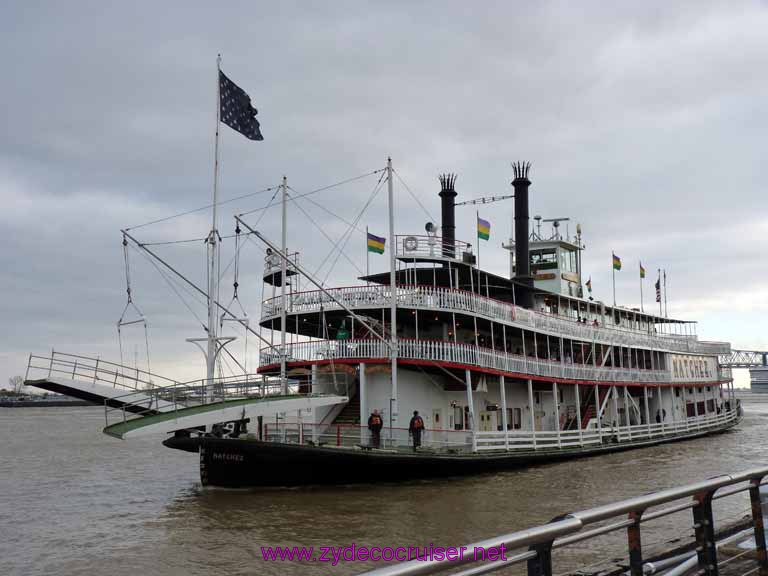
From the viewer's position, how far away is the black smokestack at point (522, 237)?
2998 centimetres

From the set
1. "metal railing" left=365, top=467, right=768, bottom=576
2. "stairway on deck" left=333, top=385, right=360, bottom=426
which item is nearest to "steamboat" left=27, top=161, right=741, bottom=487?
"stairway on deck" left=333, top=385, right=360, bottom=426

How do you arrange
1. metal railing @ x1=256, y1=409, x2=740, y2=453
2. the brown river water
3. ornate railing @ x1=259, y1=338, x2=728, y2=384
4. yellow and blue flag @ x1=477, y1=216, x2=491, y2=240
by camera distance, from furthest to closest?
yellow and blue flag @ x1=477, y1=216, x2=491, y2=240 < ornate railing @ x1=259, y1=338, x2=728, y2=384 < metal railing @ x1=256, y1=409, x2=740, y2=453 < the brown river water

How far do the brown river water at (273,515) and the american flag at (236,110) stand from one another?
11111 millimetres

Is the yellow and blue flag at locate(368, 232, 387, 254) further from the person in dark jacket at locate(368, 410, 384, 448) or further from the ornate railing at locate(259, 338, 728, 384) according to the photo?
the person in dark jacket at locate(368, 410, 384, 448)

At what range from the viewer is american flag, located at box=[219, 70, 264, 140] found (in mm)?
21812

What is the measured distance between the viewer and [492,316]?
2412cm

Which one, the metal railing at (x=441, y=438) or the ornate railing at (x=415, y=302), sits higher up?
the ornate railing at (x=415, y=302)

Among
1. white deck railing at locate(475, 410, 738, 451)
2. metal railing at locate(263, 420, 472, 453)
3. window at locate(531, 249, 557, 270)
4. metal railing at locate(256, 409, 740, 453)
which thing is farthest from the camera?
window at locate(531, 249, 557, 270)

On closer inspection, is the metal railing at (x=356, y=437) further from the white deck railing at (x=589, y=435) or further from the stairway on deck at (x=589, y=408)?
the stairway on deck at (x=589, y=408)

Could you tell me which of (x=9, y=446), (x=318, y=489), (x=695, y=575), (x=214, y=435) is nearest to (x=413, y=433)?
(x=318, y=489)

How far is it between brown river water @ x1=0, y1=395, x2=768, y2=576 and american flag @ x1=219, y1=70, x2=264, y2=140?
36.5 ft

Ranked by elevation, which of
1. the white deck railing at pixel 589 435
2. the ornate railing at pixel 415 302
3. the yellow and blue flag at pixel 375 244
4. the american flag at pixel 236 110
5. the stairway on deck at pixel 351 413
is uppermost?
the american flag at pixel 236 110

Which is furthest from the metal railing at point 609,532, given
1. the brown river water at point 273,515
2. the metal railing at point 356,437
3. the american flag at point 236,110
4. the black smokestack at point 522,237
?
the black smokestack at point 522,237

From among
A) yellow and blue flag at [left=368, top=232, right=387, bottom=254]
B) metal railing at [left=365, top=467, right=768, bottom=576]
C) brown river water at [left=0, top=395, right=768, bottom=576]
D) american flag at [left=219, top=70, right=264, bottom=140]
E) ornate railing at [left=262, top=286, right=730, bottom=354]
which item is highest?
american flag at [left=219, top=70, right=264, bottom=140]
